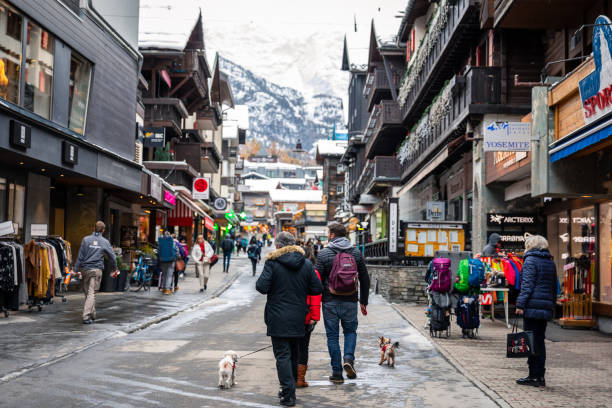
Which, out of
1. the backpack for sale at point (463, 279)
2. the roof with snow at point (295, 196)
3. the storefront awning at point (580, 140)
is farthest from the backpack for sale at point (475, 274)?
the roof with snow at point (295, 196)

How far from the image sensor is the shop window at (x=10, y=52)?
16.0 meters

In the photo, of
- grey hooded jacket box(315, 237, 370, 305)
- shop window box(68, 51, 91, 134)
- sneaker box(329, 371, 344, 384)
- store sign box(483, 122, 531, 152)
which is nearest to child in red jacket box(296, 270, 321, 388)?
sneaker box(329, 371, 344, 384)

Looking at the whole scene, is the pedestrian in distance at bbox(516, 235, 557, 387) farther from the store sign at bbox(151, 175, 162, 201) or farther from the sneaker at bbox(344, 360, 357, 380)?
the store sign at bbox(151, 175, 162, 201)

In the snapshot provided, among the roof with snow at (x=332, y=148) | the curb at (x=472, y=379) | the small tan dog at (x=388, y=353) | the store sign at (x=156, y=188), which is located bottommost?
the curb at (x=472, y=379)

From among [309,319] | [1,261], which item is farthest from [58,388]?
[1,261]

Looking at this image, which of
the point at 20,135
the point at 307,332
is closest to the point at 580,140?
the point at 307,332

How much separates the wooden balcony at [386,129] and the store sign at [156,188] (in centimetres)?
1399

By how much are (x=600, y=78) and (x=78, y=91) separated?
14.3 metres

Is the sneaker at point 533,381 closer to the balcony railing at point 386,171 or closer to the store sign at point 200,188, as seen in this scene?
the balcony railing at point 386,171

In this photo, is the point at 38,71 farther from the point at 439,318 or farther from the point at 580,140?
the point at 580,140

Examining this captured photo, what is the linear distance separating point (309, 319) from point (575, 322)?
8819 mm

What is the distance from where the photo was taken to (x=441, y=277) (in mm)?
13344

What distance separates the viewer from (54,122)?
18.6 metres

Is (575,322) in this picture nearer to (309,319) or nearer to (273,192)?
(309,319)
